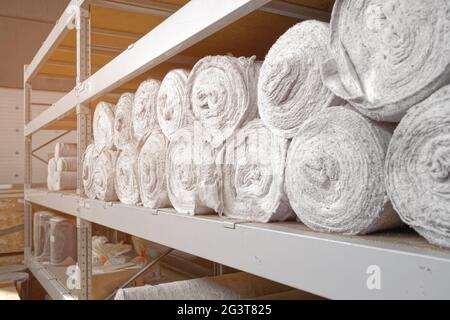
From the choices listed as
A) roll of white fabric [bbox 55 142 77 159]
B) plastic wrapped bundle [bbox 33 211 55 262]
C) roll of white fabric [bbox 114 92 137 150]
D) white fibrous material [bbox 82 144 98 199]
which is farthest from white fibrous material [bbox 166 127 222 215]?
plastic wrapped bundle [bbox 33 211 55 262]

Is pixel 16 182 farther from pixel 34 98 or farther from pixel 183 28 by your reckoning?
pixel 183 28

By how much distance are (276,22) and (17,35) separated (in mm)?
4091

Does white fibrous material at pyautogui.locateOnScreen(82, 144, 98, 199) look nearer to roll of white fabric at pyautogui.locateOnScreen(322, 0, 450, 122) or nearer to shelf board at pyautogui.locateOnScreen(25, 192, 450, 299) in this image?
shelf board at pyautogui.locateOnScreen(25, 192, 450, 299)

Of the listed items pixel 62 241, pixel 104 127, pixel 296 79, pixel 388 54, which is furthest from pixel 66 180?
pixel 388 54

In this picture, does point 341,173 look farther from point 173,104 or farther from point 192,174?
point 173,104

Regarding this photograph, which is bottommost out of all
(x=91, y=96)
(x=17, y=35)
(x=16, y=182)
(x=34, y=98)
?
(x=16, y=182)

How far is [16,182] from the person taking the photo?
14.5 ft

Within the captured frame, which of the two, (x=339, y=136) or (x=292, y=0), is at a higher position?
(x=292, y=0)

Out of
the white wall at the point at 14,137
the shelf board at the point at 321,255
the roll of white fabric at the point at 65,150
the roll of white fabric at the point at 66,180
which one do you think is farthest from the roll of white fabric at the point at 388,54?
the white wall at the point at 14,137

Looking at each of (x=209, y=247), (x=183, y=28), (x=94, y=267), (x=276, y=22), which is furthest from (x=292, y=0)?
(x=94, y=267)

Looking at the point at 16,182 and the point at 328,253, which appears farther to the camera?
the point at 16,182

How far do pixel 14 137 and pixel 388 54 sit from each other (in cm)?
470

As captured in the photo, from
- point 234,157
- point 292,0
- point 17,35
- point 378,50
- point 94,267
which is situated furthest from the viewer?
point 17,35

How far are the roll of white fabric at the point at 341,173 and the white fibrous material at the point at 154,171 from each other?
1.83ft
